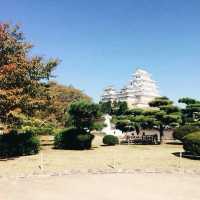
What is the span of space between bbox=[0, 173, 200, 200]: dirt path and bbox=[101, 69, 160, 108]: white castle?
11378 cm

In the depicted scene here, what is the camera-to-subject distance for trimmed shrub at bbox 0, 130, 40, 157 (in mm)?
26016

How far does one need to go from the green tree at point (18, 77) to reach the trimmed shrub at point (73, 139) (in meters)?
5.33

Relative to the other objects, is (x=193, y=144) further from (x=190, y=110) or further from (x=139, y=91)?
(x=139, y=91)

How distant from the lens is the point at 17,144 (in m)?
26.2

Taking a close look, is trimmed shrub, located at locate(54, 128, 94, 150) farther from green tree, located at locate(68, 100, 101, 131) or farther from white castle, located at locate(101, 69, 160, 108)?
white castle, located at locate(101, 69, 160, 108)

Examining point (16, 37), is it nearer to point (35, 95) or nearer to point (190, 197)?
point (35, 95)

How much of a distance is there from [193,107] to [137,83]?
3788 inches

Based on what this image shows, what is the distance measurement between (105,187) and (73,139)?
16.9 m

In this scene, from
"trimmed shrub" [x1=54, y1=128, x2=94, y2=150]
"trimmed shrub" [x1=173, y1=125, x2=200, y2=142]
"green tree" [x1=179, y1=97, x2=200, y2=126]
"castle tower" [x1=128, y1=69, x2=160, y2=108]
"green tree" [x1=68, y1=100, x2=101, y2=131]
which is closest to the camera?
"trimmed shrub" [x1=54, y1=128, x2=94, y2=150]

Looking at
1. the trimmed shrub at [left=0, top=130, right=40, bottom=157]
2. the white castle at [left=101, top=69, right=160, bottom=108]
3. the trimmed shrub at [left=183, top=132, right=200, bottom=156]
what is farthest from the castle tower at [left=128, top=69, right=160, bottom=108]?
the trimmed shrub at [left=183, top=132, right=200, bottom=156]

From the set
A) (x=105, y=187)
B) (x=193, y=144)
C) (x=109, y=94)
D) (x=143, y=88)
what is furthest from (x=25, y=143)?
(x=109, y=94)

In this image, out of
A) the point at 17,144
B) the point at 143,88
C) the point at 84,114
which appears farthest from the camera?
the point at 143,88

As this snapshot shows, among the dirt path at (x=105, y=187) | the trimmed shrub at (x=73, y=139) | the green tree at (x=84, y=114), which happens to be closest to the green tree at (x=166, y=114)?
the green tree at (x=84, y=114)

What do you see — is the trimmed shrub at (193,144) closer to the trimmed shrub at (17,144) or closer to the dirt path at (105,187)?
the dirt path at (105,187)
